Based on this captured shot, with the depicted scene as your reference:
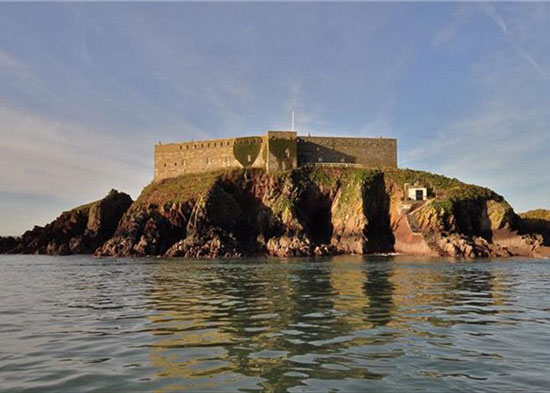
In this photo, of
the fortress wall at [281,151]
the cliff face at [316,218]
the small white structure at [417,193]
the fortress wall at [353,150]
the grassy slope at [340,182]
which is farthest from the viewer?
the fortress wall at [353,150]

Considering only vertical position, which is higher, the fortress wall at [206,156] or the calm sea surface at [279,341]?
the fortress wall at [206,156]

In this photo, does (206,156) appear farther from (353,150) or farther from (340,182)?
(353,150)

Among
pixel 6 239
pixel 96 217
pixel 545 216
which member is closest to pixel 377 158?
pixel 545 216

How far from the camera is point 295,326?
613 inches

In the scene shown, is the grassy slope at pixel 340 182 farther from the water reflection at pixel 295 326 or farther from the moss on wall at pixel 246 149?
the water reflection at pixel 295 326

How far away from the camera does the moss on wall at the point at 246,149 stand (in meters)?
98.6

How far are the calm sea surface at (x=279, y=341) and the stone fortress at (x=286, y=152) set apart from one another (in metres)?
71.3

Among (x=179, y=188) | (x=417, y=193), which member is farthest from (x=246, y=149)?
(x=417, y=193)

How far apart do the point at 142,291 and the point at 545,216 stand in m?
95.3

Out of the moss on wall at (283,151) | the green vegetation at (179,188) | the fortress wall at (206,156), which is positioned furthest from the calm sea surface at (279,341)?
the fortress wall at (206,156)

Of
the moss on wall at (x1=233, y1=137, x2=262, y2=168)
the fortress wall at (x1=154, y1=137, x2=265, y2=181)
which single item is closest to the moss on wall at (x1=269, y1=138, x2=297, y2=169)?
the fortress wall at (x1=154, y1=137, x2=265, y2=181)

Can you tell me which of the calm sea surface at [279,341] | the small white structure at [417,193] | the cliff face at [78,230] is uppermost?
the small white structure at [417,193]

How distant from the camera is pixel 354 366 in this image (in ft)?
34.4

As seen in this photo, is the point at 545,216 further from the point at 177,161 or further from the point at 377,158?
the point at 177,161
